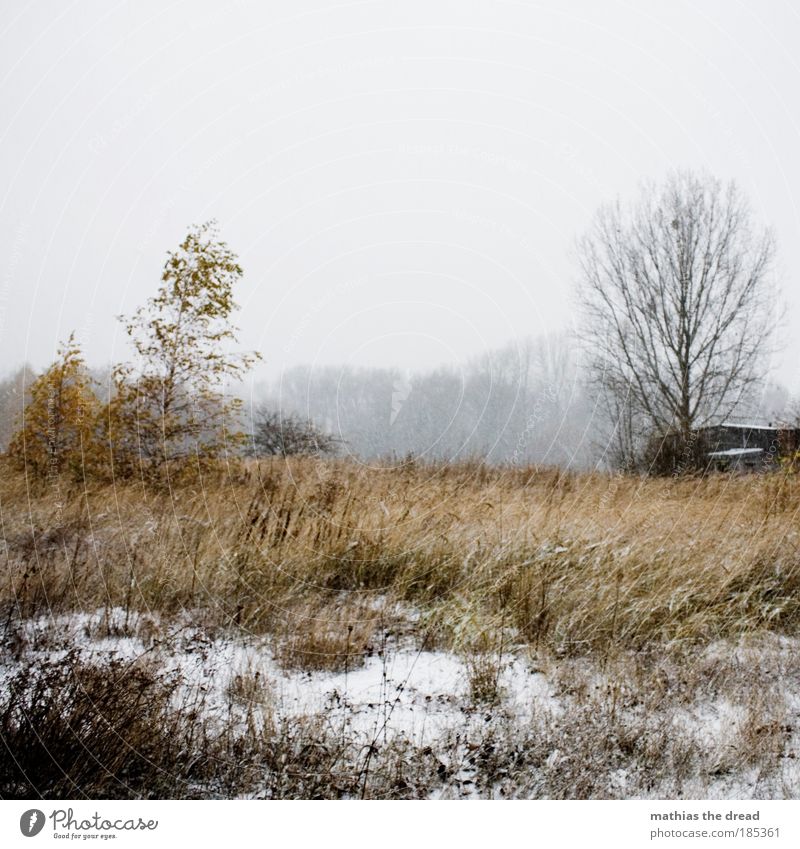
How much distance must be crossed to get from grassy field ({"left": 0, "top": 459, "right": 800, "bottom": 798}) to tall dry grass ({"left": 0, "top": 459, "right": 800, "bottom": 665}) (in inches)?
0.8

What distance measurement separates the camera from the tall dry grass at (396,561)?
340cm

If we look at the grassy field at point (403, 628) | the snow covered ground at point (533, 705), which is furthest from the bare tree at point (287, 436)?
the snow covered ground at point (533, 705)

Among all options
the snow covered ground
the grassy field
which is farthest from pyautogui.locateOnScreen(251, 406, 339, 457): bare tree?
the snow covered ground

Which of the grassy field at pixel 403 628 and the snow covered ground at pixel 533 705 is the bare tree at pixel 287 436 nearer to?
the grassy field at pixel 403 628

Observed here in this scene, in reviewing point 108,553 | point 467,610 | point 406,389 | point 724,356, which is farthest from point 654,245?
point 108,553

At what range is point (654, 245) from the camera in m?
7.54

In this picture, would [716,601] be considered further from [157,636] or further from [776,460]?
[776,460]

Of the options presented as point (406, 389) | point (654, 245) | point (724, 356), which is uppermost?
point (654, 245)

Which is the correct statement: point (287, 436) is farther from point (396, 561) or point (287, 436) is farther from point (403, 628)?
point (403, 628)

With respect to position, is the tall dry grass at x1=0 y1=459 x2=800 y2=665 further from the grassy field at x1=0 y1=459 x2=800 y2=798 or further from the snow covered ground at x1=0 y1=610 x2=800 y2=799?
the snow covered ground at x1=0 y1=610 x2=800 y2=799

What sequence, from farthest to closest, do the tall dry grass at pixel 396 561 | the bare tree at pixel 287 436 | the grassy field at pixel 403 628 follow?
the bare tree at pixel 287 436 → the tall dry grass at pixel 396 561 → the grassy field at pixel 403 628

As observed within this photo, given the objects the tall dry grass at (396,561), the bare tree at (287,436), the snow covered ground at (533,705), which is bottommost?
the snow covered ground at (533,705)

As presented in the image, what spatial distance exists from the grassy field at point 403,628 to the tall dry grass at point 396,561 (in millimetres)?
22
